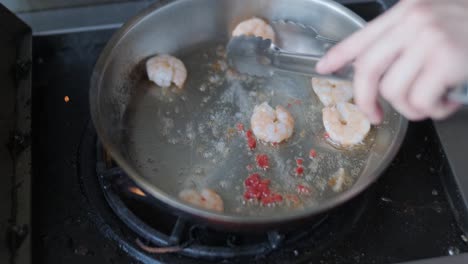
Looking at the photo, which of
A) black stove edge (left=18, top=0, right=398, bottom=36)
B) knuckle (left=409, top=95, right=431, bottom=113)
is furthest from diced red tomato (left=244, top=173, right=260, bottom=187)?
black stove edge (left=18, top=0, right=398, bottom=36)

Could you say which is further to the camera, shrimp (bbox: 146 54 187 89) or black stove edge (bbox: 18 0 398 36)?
black stove edge (bbox: 18 0 398 36)

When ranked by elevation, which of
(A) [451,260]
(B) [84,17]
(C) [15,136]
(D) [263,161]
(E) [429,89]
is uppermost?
(E) [429,89]

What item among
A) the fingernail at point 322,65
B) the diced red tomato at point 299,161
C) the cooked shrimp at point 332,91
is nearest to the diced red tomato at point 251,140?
the diced red tomato at point 299,161

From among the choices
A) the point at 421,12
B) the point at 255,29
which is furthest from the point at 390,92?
the point at 255,29

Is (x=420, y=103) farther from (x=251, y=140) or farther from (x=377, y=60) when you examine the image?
(x=251, y=140)

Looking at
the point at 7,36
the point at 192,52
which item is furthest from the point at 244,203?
the point at 7,36

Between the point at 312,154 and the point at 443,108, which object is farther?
the point at 312,154

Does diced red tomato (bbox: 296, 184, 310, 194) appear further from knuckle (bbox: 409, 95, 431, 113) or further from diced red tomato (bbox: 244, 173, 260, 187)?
knuckle (bbox: 409, 95, 431, 113)
